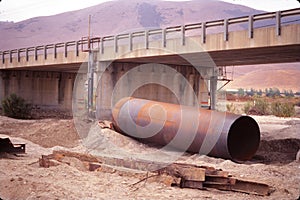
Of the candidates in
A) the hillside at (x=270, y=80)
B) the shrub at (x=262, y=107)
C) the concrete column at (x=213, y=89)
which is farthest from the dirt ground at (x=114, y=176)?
the hillside at (x=270, y=80)

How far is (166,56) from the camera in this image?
2036cm

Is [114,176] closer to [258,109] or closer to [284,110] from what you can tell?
[284,110]

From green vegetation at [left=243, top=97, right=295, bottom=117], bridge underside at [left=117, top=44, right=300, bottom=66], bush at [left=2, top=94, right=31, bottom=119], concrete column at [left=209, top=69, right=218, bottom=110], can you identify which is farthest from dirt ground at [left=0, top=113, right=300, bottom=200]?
green vegetation at [left=243, top=97, right=295, bottom=117]

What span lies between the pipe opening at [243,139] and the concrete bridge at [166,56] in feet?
9.81

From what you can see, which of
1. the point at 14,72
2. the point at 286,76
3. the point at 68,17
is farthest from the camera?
the point at 68,17

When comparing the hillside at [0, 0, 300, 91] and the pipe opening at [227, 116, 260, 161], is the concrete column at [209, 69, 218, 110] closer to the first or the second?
the pipe opening at [227, 116, 260, 161]

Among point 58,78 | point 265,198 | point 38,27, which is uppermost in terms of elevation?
point 38,27

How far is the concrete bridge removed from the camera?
51.5 ft

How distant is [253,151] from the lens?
1437cm

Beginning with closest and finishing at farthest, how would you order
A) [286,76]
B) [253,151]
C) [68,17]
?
[253,151], [286,76], [68,17]

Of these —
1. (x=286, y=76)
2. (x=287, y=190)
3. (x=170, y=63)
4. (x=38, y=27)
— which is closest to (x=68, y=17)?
(x=38, y=27)

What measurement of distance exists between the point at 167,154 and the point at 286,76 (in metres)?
103

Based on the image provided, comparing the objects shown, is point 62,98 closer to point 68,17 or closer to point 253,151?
point 253,151

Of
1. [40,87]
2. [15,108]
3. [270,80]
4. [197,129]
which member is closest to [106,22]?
[270,80]
